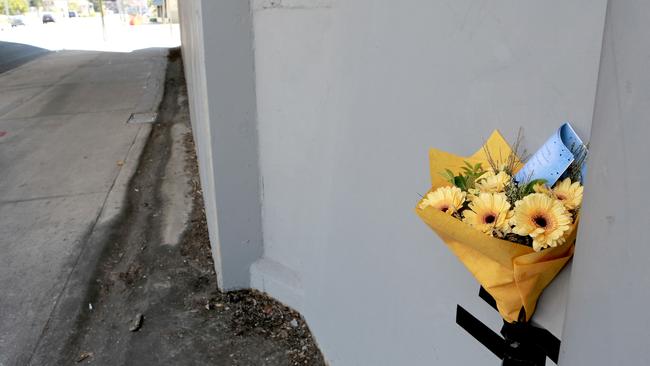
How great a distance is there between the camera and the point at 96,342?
3.14m

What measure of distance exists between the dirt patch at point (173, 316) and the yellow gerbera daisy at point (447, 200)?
6.23 ft

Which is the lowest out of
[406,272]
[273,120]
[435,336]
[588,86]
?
[435,336]

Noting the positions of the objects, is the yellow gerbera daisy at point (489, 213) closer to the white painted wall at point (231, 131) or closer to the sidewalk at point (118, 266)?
the sidewalk at point (118, 266)

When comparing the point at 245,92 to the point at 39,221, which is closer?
the point at 245,92

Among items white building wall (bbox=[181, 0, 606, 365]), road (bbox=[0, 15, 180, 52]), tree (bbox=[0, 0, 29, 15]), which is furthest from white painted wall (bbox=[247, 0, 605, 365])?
tree (bbox=[0, 0, 29, 15])

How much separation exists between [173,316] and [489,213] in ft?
8.77

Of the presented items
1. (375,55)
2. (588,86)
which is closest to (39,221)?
(375,55)

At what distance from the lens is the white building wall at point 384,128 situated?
4.42 ft

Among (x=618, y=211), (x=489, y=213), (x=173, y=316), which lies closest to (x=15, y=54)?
(x=173, y=316)

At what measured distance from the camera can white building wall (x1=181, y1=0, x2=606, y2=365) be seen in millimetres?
1346

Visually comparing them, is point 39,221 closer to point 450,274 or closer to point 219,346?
point 219,346

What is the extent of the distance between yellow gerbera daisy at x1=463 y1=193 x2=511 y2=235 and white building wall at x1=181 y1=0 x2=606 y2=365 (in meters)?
0.25

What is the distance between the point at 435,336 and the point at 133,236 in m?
3.40

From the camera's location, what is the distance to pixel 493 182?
1.29 meters
